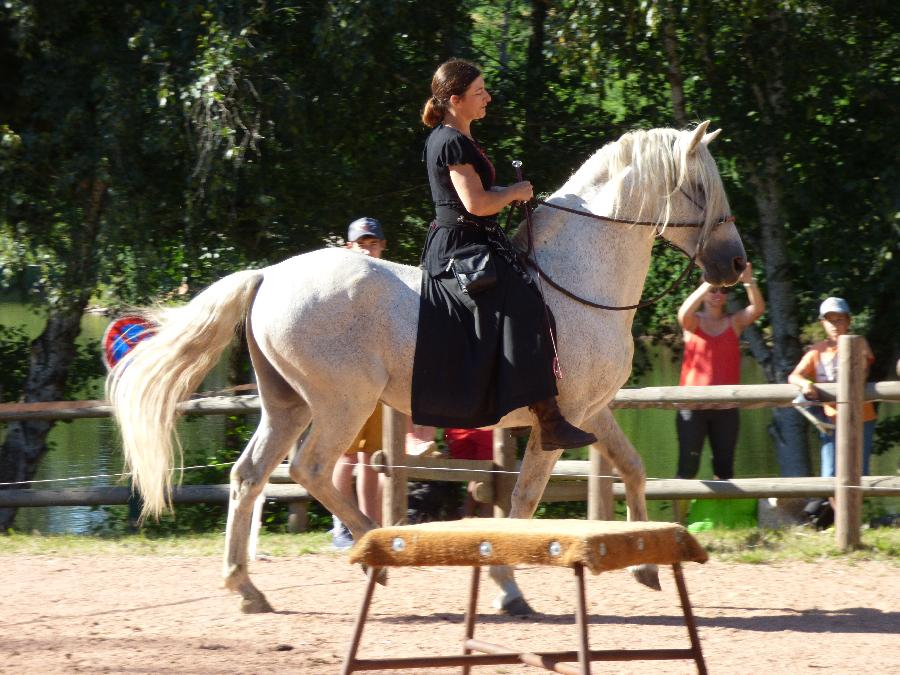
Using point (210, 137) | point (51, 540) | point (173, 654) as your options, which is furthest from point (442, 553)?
point (210, 137)

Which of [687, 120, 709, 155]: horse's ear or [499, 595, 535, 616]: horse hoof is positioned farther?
[499, 595, 535, 616]: horse hoof

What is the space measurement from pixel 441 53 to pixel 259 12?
189 centimetres

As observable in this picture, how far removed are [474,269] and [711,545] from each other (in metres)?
3.25

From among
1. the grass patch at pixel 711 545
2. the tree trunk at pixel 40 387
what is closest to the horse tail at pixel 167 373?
the grass patch at pixel 711 545

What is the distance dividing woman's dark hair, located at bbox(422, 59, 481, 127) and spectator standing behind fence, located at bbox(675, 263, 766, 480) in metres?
3.28

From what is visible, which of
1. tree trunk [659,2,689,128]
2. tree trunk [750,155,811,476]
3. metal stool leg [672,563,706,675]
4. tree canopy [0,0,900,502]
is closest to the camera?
metal stool leg [672,563,706,675]

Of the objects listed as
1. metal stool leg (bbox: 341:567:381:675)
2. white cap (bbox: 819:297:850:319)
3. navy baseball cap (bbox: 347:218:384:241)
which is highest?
navy baseball cap (bbox: 347:218:384:241)

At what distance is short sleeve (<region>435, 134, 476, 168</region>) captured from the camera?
536 cm

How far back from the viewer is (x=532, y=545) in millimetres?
3775

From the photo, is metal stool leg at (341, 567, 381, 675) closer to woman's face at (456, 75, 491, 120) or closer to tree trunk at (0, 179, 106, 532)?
woman's face at (456, 75, 491, 120)

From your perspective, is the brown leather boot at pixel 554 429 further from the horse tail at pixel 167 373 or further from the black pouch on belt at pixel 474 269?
the horse tail at pixel 167 373

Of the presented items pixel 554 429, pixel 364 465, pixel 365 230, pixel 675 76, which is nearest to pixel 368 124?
pixel 675 76

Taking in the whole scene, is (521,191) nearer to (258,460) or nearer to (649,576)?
(258,460)

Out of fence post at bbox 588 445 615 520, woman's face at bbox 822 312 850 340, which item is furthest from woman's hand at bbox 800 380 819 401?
fence post at bbox 588 445 615 520
